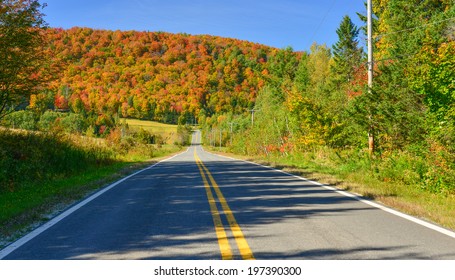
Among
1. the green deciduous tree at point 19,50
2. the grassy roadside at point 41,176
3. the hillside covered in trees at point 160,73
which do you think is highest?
the hillside covered in trees at point 160,73

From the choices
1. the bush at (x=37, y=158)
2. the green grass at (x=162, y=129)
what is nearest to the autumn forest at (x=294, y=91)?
the bush at (x=37, y=158)

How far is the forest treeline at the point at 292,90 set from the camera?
507 inches

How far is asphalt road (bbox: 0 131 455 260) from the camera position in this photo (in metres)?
4.78

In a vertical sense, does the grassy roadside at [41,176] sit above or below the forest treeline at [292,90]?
below

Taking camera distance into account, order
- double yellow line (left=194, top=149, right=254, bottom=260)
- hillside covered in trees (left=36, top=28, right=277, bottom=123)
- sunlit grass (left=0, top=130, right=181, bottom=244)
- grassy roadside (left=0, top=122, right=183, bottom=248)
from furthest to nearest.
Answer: hillside covered in trees (left=36, top=28, right=277, bottom=123)
sunlit grass (left=0, top=130, right=181, bottom=244)
grassy roadside (left=0, top=122, right=183, bottom=248)
double yellow line (left=194, top=149, right=254, bottom=260)

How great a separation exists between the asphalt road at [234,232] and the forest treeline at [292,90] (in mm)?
5233

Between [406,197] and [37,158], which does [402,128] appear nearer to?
[406,197]

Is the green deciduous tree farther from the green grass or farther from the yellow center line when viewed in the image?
the green grass

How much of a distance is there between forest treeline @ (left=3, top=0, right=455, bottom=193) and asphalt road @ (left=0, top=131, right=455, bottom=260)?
5.23m

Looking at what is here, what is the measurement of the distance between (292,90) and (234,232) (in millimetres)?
43932

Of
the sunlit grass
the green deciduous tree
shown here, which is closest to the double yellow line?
the sunlit grass

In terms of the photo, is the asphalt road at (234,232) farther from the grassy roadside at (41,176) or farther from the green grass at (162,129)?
the green grass at (162,129)
